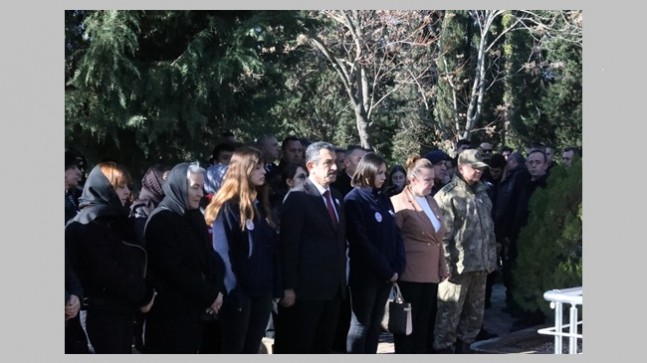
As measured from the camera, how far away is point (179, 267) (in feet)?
18.7

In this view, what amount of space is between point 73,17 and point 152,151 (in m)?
1.64

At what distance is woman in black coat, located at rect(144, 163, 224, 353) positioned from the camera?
5719 mm

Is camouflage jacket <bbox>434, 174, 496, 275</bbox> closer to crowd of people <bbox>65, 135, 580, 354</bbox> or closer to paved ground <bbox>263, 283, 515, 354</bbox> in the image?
crowd of people <bbox>65, 135, 580, 354</bbox>

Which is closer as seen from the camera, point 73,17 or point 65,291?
point 65,291

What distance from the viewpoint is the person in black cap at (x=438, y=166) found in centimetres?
984

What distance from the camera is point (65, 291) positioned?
5387 millimetres

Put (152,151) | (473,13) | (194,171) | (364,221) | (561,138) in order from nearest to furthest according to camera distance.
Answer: (194,171) < (364,221) < (152,151) < (473,13) < (561,138)

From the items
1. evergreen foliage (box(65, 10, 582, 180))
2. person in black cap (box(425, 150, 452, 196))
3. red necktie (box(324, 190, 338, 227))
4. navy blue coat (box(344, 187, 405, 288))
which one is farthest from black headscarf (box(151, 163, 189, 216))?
person in black cap (box(425, 150, 452, 196))

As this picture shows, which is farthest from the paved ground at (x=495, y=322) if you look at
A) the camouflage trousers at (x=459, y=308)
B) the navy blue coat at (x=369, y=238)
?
the navy blue coat at (x=369, y=238)

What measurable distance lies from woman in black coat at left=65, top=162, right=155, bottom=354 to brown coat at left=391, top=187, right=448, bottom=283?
2.53 metres

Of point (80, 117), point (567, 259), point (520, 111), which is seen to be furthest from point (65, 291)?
point (520, 111)

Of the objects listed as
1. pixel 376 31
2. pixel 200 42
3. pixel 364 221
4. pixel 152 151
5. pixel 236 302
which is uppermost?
pixel 376 31

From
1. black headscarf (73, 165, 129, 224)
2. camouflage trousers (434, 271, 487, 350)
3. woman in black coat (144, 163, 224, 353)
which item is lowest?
camouflage trousers (434, 271, 487, 350)

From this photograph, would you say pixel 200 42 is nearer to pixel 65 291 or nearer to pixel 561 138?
pixel 65 291
